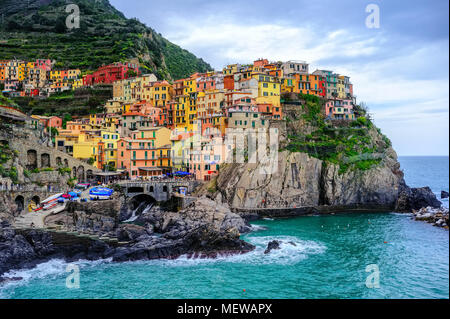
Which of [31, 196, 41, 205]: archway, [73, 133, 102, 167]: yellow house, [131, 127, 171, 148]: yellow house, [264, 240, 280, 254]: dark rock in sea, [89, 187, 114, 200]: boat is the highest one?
[131, 127, 171, 148]: yellow house

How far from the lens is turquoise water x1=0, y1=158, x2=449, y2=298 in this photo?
25562mm

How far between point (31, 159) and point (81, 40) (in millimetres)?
80510

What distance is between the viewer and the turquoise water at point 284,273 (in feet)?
83.9

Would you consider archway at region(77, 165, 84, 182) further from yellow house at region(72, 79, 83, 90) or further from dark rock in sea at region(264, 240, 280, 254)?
yellow house at region(72, 79, 83, 90)

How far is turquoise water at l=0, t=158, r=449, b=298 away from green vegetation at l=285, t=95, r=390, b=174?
2056 centimetres

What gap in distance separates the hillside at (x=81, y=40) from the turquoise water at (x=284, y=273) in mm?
77459

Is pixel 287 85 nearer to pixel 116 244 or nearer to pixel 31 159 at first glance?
pixel 31 159

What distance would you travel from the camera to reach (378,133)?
7156 centimetres

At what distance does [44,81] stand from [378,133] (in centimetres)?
8371

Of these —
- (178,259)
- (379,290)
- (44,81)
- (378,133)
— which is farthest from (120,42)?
(379,290)

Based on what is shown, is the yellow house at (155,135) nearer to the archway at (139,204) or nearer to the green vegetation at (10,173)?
the archway at (139,204)
